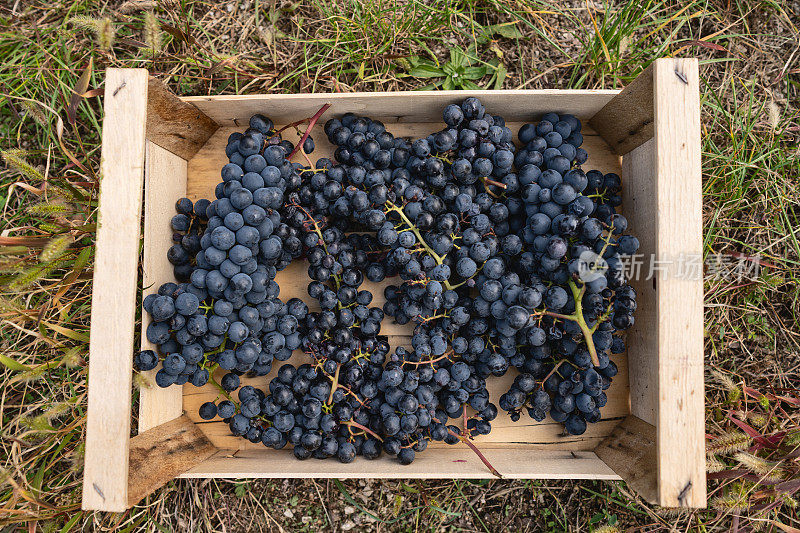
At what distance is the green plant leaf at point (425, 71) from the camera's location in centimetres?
223

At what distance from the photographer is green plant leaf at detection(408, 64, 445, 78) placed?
2234 millimetres

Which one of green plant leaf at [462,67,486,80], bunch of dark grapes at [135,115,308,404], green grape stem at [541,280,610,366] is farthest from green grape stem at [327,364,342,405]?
green plant leaf at [462,67,486,80]

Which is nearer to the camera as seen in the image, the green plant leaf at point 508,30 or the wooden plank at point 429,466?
the wooden plank at point 429,466

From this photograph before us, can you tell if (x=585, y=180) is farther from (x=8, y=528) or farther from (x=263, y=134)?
(x=8, y=528)

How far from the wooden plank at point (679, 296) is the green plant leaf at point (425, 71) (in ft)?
3.34

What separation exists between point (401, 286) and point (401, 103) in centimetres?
67

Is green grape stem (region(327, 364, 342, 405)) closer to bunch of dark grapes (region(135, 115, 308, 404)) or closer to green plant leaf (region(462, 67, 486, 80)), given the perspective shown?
bunch of dark grapes (region(135, 115, 308, 404))

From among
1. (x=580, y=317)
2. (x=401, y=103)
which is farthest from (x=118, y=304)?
(x=580, y=317)

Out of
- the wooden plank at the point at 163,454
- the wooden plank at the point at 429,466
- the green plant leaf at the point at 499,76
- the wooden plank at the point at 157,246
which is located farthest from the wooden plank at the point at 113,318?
the green plant leaf at the point at 499,76

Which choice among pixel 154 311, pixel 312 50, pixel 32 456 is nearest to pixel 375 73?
pixel 312 50

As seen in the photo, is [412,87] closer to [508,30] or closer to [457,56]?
[457,56]

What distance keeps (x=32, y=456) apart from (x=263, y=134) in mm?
1643

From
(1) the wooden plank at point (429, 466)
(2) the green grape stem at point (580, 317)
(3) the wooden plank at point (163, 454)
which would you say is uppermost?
(2) the green grape stem at point (580, 317)

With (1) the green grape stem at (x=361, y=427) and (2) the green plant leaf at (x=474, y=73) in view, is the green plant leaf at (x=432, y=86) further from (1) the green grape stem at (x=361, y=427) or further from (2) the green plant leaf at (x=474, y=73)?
(1) the green grape stem at (x=361, y=427)
